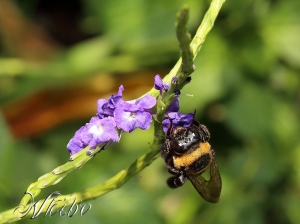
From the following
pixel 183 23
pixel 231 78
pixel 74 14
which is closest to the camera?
pixel 183 23

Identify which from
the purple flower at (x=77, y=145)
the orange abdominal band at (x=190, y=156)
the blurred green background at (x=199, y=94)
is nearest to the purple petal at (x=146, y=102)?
the purple flower at (x=77, y=145)

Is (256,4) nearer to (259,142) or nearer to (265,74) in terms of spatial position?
(265,74)

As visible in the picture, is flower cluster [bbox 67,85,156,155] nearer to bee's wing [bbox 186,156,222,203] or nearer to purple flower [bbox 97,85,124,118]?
purple flower [bbox 97,85,124,118]

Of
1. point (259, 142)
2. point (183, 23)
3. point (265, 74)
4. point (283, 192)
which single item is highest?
point (183, 23)

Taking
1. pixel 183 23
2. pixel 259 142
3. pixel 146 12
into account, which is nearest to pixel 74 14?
pixel 146 12

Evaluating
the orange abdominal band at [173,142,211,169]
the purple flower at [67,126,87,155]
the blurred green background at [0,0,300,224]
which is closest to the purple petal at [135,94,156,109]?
the purple flower at [67,126,87,155]

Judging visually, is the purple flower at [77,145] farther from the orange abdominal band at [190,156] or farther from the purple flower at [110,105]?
the orange abdominal band at [190,156]

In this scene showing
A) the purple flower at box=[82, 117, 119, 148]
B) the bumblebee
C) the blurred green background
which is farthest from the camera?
the blurred green background
